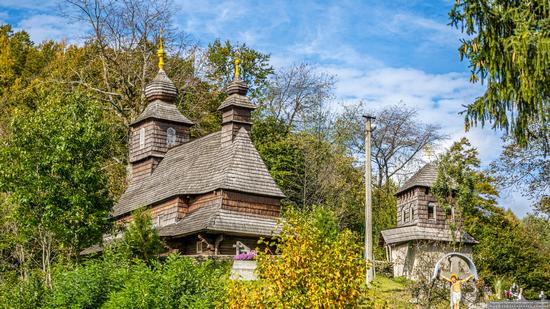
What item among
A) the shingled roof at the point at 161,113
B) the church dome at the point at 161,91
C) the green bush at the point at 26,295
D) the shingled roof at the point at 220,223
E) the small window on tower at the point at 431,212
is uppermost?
the church dome at the point at 161,91

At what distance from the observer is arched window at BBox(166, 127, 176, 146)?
4488 centimetres

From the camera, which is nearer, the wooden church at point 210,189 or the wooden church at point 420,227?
the wooden church at point 210,189

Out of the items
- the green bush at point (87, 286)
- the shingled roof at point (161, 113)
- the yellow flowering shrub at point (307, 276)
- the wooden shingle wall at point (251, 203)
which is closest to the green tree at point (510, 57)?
the yellow flowering shrub at point (307, 276)

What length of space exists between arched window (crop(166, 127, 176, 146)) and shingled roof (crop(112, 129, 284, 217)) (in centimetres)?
270

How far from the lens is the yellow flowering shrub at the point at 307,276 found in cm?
1468

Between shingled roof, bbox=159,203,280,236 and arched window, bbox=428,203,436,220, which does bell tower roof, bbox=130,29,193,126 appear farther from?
arched window, bbox=428,203,436,220

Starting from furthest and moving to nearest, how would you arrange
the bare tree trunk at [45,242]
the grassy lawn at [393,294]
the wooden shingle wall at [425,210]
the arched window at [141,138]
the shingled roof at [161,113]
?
the arched window at [141,138] < the shingled roof at [161,113] < the wooden shingle wall at [425,210] < the bare tree trunk at [45,242] < the grassy lawn at [393,294]

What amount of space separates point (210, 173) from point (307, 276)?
75.7 ft

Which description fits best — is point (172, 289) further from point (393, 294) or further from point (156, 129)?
point (156, 129)

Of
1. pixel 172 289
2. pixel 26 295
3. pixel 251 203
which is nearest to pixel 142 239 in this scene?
pixel 26 295

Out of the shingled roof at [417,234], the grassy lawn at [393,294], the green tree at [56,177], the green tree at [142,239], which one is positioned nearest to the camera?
the grassy lawn at [393,294]

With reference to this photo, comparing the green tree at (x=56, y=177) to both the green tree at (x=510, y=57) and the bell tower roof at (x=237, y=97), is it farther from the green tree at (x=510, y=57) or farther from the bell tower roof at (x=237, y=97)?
the green tree at (x=510, y=57)

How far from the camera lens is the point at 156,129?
4428 centimetres

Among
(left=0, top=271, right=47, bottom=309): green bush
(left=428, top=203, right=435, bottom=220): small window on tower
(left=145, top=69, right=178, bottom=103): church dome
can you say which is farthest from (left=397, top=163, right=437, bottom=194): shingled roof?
(left=0, top=271, right=47, bottom=309): green bush
